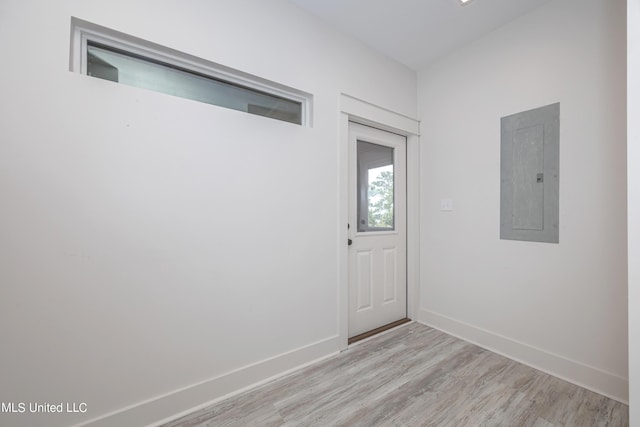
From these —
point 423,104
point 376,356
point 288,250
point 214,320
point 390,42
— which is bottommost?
point 376,356

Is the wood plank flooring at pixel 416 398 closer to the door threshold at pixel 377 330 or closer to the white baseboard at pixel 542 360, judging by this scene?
the white baseboard at pixel 542 360

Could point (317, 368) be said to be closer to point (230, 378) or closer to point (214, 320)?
point (230, 378)

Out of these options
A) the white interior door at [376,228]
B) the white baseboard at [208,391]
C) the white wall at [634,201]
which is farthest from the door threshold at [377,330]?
the white wall at [634,201]

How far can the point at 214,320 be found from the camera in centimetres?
165

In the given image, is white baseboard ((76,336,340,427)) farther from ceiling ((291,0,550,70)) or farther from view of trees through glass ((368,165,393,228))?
ceiling ((291,0,550,70))

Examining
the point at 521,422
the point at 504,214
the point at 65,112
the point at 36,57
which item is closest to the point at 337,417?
the point at 521,422

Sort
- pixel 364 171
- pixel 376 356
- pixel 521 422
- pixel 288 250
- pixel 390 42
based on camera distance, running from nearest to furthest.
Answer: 1. pixel 521 422
2. pixel 288 250
3. pixel 376 356
4. pixel 390 42
5. pixel 364 171

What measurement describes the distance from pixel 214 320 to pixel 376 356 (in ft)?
4.43

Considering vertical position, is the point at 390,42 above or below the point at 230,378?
above

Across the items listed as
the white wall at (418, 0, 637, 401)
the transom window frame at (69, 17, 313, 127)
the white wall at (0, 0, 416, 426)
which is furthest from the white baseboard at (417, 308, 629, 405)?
the transom window frame at (69, 17, 313, 127)

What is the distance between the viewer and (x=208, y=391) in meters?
1.61

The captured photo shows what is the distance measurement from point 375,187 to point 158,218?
1923 millimetres

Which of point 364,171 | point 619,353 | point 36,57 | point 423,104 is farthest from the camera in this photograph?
point 423,104

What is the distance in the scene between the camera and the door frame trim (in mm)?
2227
